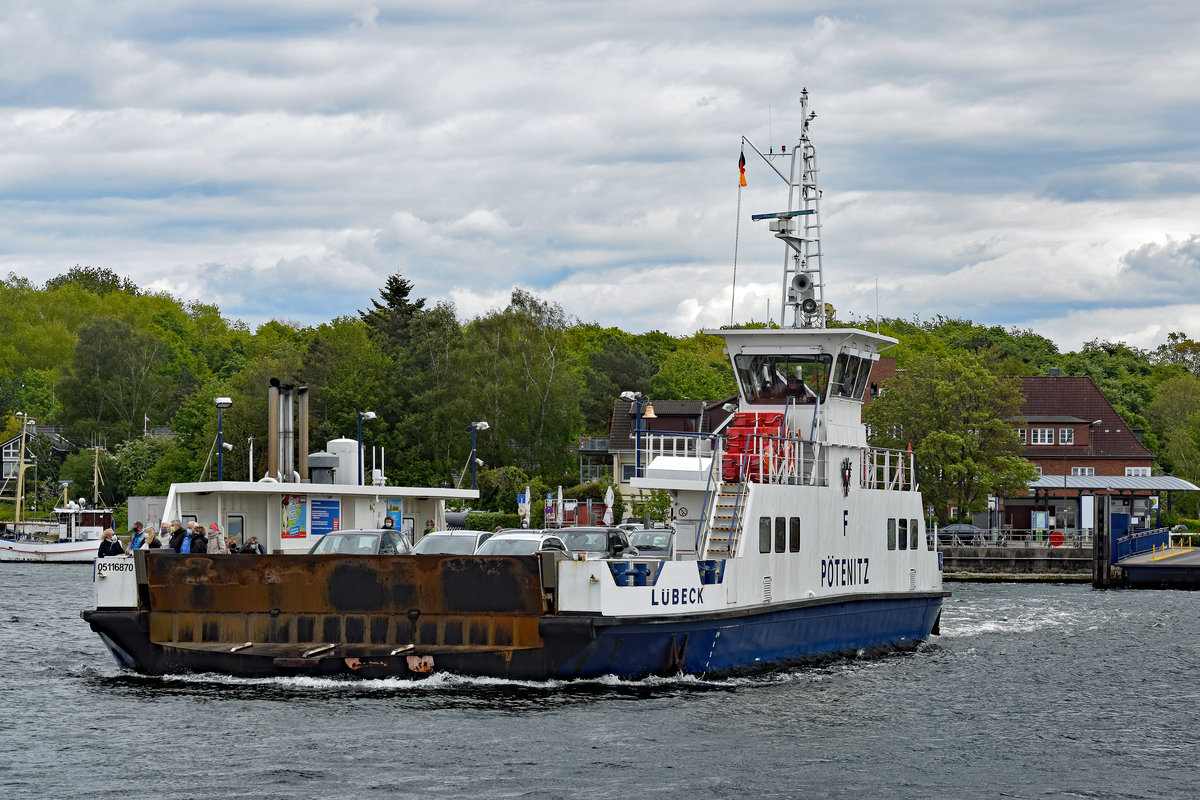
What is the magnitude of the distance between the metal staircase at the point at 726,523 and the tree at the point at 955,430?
175 ft

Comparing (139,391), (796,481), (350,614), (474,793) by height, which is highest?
(139,391)

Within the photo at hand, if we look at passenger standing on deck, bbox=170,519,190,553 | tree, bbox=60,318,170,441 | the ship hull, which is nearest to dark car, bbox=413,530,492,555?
the ship hull

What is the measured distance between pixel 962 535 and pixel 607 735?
58.9 metres

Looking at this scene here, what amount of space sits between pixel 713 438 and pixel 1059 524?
69.2 meters

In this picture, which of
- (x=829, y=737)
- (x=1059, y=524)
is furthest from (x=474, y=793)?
(x=1059, y=524)

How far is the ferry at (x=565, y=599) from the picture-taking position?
2522 centimetres

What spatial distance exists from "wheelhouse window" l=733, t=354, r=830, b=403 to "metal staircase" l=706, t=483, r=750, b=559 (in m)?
4.80

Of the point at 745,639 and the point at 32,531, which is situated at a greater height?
the point at 32,531

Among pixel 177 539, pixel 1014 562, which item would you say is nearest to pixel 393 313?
pixel 1014 562

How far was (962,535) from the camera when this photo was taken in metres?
78.7

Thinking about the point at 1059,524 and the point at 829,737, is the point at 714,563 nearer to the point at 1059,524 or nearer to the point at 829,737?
the point at 829,737

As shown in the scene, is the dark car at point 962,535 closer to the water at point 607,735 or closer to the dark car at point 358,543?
the water at point 607,735

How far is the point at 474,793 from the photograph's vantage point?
1925 centimetres

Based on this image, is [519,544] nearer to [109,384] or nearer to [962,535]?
[962,535]
